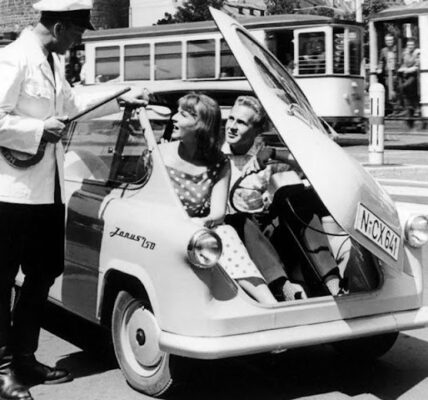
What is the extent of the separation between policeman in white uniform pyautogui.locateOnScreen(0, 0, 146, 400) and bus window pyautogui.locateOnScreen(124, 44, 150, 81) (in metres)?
19.1

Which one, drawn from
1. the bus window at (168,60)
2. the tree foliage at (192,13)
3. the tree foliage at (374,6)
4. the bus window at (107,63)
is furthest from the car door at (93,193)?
the tree foliage at (374,6)

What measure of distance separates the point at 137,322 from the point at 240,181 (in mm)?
1179

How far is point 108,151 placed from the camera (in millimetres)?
5125

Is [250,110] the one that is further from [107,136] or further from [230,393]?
[230,393]

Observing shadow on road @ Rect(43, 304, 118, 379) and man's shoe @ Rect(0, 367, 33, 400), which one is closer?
man's shoe @ Rect(0, 367, 33, 400)

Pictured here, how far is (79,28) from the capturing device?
14.7 feet

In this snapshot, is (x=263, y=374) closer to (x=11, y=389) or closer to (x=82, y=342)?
(x=82, y=342)

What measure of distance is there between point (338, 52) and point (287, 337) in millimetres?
17664

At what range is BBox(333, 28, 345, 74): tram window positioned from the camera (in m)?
21.2

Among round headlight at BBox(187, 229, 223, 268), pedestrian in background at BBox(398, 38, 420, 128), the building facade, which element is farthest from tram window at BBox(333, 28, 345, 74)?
the building facade

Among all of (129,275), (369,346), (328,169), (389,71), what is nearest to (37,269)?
(129,275)

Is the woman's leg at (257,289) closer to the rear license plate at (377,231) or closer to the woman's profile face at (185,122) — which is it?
the rear license plate at (377,231)

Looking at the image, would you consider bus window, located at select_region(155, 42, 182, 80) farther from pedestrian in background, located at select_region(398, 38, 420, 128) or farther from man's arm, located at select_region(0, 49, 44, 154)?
→ man's arm, located at select_region(0, 49, 44, 154)

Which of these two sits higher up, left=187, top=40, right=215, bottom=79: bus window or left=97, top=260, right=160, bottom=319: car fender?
left=187, top=40, right=215, bottom=79: bus window
